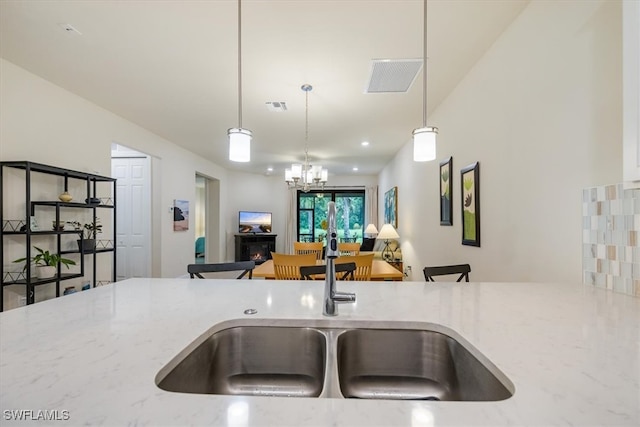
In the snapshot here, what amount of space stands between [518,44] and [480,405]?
2.30m

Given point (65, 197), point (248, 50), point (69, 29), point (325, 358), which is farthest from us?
point (65, 197)

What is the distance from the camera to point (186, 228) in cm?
578

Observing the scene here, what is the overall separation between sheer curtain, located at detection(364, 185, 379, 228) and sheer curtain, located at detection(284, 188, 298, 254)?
82.4 inches

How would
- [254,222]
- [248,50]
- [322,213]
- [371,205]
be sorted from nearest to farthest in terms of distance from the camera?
[248,50], [254,222], [371,205], [322,213]

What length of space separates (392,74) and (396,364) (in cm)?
254

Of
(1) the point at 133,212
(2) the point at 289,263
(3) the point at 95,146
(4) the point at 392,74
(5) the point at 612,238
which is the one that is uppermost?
(4) the point at 392,74

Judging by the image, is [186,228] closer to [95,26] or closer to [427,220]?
[95,26]

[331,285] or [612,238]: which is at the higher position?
[612,238]

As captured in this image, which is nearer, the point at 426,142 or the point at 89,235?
the point at 426,142

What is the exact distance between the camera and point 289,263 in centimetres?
268

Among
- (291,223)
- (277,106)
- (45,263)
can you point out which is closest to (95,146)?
(45,263)

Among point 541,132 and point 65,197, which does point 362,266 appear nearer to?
point 541,132

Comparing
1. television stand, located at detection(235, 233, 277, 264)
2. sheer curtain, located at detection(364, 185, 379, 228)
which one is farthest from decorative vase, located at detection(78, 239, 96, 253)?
sheer curtain, located at detection(364, 185, 379, 228)

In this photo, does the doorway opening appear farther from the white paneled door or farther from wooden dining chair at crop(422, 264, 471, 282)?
wooden dining chair at crop(422, 264, 471, 282)
